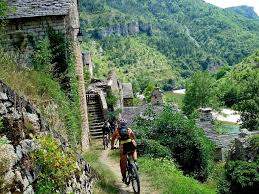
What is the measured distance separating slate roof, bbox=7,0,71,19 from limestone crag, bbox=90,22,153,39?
153000 millimetres

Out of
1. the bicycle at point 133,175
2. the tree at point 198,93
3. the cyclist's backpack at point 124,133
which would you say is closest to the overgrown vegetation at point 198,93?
the tree at point 198,93

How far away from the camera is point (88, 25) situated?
16950 centimetres

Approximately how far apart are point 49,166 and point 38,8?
10.6 metres

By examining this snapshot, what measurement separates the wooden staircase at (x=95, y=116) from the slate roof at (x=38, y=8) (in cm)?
943

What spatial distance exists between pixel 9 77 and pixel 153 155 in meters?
6.98

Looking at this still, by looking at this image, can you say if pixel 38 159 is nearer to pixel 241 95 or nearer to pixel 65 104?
pixel 65 104

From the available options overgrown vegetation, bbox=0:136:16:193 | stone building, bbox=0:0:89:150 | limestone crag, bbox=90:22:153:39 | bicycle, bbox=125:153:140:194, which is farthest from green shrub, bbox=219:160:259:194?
limestone crag, bbox=90:22:153:39

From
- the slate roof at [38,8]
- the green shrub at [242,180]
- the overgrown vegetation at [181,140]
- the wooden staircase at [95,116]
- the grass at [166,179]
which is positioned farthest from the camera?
the wooden staircase at [95,116]

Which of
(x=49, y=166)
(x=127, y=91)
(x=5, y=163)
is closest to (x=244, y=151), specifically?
(x=49, y=166)

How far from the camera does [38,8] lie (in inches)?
606

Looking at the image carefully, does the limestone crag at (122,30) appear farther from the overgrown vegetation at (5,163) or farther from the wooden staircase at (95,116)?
the overgrown vegetation at (5,163)

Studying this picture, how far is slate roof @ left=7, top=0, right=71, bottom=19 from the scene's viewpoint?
15.1 meters

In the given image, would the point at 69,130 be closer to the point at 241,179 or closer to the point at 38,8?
the point at 38,8

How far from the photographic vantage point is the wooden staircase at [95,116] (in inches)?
922
